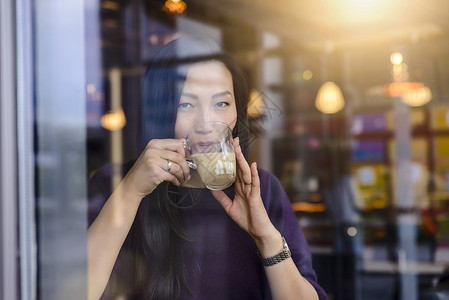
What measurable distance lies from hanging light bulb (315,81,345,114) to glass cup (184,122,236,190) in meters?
4.91

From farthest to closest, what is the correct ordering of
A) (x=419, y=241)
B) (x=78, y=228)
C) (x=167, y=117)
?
(x=419, y=241), (x=78, y=228), (x=167, y=117)

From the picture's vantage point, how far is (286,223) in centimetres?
111

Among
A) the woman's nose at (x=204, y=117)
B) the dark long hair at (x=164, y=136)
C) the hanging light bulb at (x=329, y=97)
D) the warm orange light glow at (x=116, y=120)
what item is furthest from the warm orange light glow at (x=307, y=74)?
the woman's nose at (x=204, y=117)

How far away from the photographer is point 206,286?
115 cm

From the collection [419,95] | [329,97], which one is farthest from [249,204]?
[419,95]

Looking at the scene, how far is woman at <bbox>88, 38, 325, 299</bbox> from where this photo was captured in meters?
1.04

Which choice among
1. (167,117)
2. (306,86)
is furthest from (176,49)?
(306,86)

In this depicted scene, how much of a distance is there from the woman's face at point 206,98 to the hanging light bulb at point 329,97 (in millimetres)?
4791

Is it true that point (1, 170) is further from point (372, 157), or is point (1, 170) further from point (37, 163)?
point (372, 157)

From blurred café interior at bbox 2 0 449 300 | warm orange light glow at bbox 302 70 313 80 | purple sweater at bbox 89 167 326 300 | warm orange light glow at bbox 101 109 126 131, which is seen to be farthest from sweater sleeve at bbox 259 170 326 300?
warm orange light glow at bbox 302 70 313 80

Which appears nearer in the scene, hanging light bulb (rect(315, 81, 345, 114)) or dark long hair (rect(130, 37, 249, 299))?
dark long hair (rect(130, 37, 249, 299))

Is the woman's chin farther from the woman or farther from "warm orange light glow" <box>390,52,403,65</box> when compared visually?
"warm orange light glow" <box>390,52,403,65</box>

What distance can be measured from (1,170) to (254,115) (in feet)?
2.08

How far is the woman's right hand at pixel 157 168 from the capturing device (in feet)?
3.34
